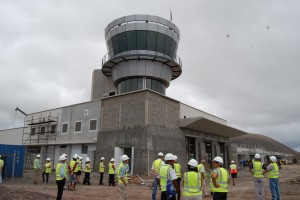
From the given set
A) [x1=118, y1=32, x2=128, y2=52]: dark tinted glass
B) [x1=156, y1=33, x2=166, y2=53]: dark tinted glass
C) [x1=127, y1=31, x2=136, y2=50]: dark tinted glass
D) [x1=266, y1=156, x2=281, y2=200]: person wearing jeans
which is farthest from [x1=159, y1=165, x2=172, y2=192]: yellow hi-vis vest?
[x1=118, y1=32, x2=128, y2=52]: dark tinted glass

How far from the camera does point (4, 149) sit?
2245 cm

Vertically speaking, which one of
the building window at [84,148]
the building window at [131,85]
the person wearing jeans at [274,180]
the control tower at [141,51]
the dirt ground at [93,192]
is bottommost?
the dirt ground at [93,192]

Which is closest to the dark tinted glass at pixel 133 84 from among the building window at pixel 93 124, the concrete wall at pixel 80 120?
the concrete wall at pixel 80 120

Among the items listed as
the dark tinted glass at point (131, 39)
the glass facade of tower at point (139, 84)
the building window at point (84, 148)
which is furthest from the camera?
the glass facade of tower at point (139, 84)

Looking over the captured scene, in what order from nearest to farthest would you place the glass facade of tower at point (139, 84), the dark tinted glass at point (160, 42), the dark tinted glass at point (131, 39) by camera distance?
the dark tinted glass at point (131, 39) < the dark tinted glass at point (160, 42) < the glass facade of tower at point (139, 84)

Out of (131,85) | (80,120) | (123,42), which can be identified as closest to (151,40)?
(123,42)

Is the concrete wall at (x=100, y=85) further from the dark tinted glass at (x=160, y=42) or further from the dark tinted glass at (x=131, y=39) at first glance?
the dark tinted glass at (x=160, y=42)

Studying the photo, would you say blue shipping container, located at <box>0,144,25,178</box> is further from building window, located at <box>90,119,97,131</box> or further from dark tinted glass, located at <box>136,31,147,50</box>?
dark tinted glass, located at <box>136,31,147,50</box>

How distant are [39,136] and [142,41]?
21.5m

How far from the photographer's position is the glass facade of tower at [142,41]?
107 feet

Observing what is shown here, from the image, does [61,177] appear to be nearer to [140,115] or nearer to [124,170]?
[124,170]

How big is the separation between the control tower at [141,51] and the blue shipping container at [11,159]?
1514 cm

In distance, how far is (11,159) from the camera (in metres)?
23.1

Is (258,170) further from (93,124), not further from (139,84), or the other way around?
(139,84)
